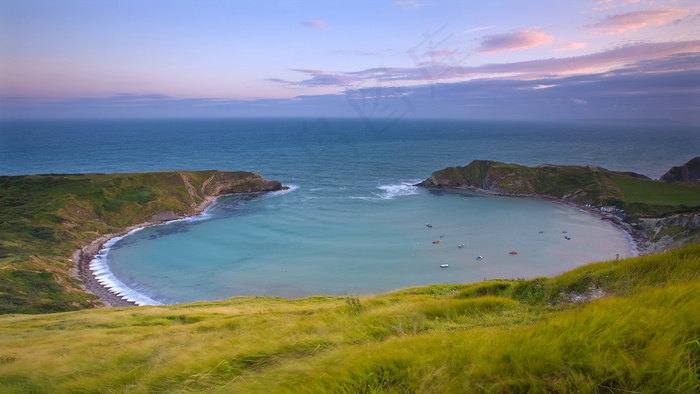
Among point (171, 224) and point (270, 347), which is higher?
point (270, 347)

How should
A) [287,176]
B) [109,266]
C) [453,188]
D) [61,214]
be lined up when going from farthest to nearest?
[287,176]
[453,188]
[61,214]
[109,266]

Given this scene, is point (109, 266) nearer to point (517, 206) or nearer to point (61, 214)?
point (61, 214)

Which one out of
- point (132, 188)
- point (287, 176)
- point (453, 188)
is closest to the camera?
point (132, 188)

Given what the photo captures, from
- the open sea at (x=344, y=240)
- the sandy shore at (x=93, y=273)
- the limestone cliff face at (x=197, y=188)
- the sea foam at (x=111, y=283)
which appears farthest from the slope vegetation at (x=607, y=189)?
the sandy shore at (x=93, y=273)

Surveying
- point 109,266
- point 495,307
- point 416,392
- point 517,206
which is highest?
point 416,392

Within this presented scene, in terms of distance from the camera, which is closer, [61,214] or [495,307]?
[495,307]

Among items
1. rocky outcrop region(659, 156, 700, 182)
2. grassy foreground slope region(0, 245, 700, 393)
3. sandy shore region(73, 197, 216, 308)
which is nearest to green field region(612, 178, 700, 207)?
rocky outcrop region(659, 156, 700, 182)

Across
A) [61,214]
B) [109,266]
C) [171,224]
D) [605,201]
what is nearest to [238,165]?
[171,224]

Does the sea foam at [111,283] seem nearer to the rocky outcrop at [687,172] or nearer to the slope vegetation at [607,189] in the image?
the slope vegetation at [607,189]
